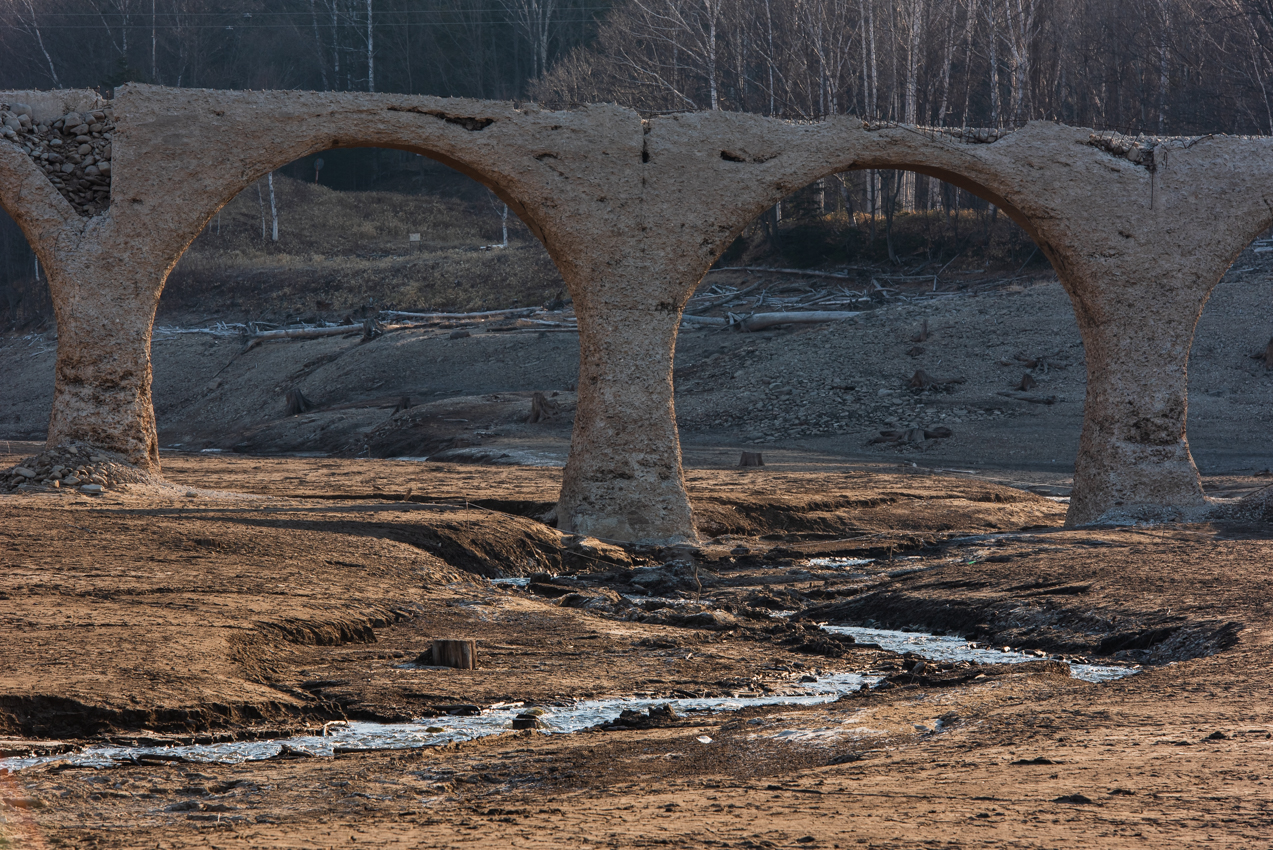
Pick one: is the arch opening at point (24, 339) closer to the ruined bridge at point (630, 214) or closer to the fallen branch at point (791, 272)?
the ruined bridge at point (630, 214)

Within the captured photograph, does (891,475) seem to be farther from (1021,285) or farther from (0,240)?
(0,240)

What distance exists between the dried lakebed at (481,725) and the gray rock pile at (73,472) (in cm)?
516

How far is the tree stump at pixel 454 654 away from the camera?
5.75 meters

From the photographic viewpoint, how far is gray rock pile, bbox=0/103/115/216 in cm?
933

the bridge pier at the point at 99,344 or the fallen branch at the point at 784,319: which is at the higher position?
the fallen branch at the point at 784,319

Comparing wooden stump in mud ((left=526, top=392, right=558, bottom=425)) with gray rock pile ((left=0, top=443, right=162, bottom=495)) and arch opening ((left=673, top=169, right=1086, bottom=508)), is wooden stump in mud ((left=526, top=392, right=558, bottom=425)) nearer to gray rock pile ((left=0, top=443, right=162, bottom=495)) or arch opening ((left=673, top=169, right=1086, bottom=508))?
arch opening ((left=673, top=169, right=1086, bottom=508))

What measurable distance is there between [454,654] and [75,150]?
599 centimetres

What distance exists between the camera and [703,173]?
9906 millimetres

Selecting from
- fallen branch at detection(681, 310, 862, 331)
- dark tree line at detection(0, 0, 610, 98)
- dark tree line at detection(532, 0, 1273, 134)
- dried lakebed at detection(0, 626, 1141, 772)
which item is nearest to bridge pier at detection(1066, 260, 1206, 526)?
dried lakebed at detection(0, 626, 1141, 772)

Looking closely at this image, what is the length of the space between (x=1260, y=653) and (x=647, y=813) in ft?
11.6

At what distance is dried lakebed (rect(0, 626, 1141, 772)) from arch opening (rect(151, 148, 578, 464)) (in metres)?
9.37

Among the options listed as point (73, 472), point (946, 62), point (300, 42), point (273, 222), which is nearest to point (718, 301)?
point (946, 62)

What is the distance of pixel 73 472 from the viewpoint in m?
9.05

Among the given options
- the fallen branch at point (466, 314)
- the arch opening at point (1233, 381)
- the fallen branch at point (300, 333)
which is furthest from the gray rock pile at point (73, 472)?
the fallen branch at point (466, 314)
